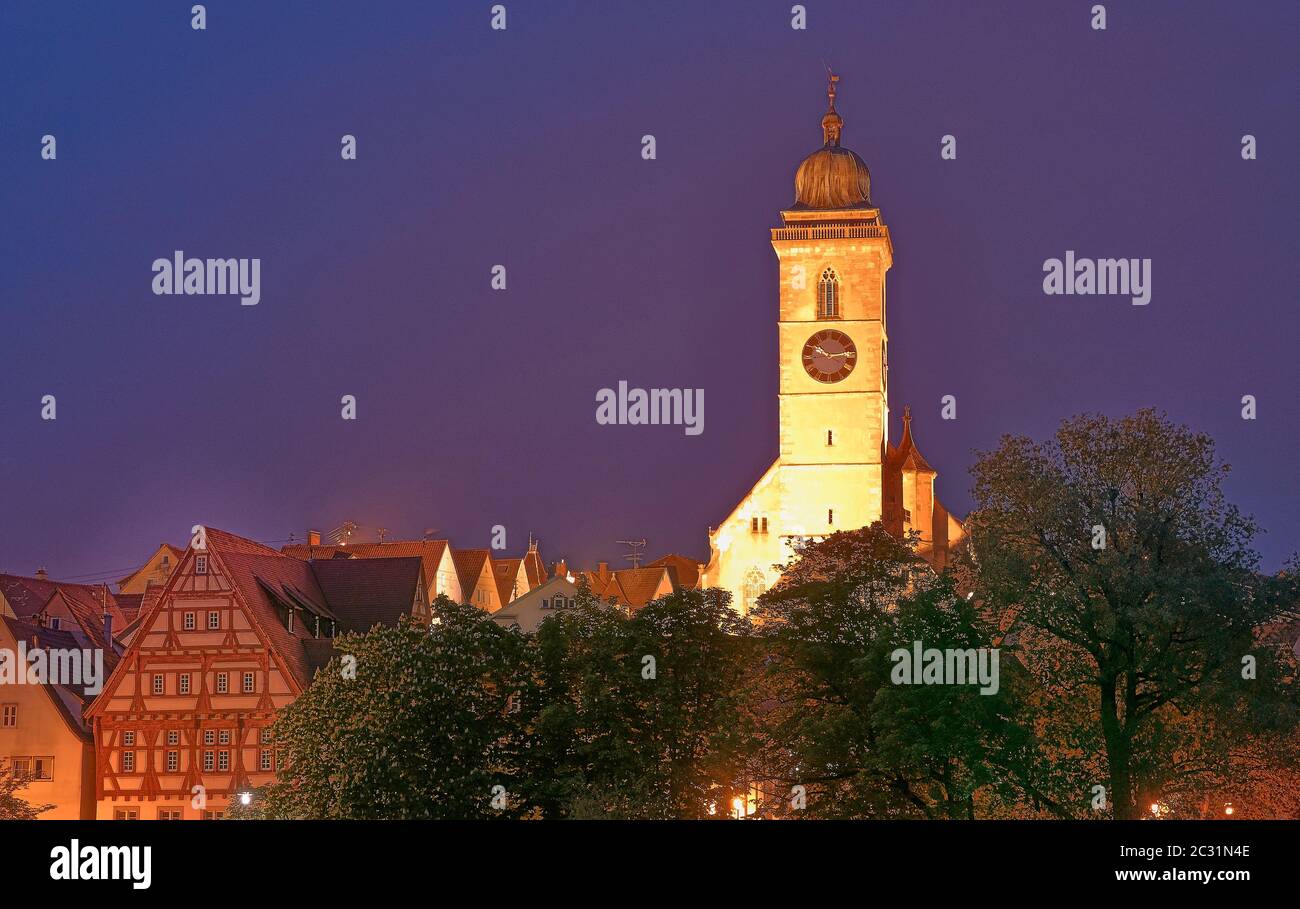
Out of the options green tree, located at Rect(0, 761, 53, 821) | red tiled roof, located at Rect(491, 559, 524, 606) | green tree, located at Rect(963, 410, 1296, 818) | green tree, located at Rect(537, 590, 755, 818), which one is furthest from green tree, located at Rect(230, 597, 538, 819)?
red tiled roof, located at Rect(491, 559, 524, 606)

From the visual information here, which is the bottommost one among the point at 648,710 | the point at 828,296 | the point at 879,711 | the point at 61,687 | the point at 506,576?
the point at 879,711

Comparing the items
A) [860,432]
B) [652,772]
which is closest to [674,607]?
[652,772]

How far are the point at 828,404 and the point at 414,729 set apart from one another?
59209 millimetres

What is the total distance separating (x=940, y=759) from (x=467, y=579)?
7265 centimetres

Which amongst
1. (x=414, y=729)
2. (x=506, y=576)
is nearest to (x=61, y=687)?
(x=414, y=729)

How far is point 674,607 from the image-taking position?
219 feet

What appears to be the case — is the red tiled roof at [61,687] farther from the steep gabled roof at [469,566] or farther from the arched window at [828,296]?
the arched window at [828,296]

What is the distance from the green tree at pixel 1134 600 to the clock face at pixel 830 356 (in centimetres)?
6082

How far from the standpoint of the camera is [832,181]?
121875 millimetres

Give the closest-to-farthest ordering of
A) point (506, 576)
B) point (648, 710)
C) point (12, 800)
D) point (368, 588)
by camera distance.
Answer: point (648, 710), point (12, 800), point (368, 588), point (506, 576)

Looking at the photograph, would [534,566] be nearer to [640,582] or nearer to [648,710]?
[640,582]

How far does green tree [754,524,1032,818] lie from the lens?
182 feet
